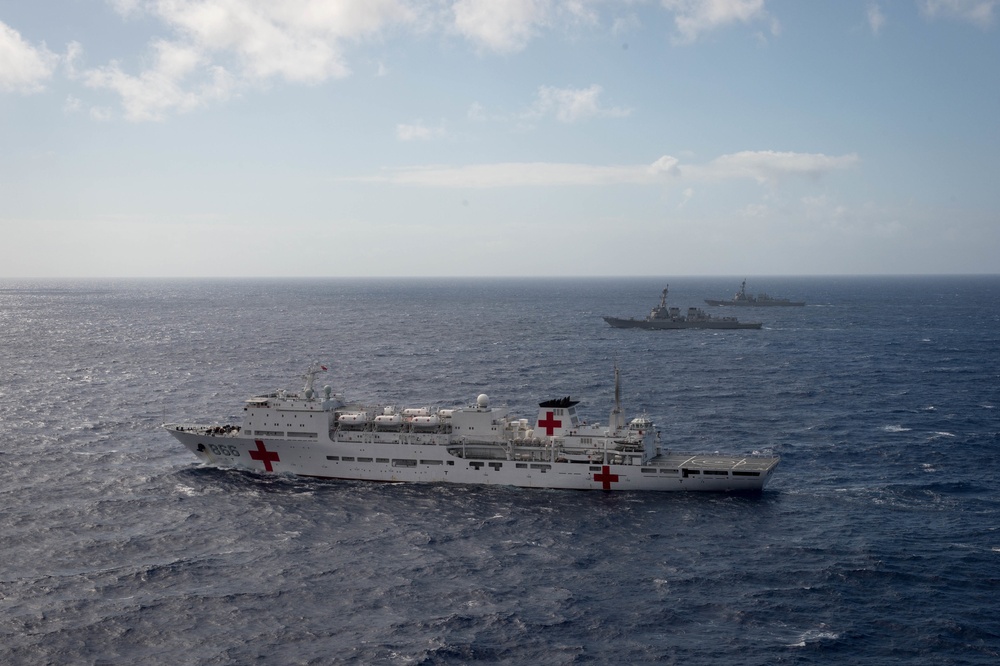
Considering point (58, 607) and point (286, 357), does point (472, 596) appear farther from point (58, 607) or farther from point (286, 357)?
point (286, 357)

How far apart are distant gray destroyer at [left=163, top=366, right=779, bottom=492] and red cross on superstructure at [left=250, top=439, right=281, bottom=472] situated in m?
0.08

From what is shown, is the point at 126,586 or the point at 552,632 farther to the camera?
the point at 126,586

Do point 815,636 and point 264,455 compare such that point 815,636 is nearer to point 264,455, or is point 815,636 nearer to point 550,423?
point 550,423

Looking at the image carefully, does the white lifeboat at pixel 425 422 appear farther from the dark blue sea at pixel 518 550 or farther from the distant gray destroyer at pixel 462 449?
the dark blue sea at pixel 518 550

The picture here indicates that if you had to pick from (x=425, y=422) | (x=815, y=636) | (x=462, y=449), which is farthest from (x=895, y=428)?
(x=815, y=636)

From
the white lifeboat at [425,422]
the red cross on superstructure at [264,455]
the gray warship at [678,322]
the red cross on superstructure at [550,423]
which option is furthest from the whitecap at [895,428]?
the gray warship at [678,322]

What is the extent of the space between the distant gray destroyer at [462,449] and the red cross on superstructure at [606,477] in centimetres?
7

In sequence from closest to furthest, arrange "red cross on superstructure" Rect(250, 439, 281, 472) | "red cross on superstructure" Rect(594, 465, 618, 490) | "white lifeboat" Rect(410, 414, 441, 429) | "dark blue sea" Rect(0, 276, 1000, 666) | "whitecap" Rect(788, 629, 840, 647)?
"whitecap" Rect(788, 629, 840, 647) → "dark blue sea" Rect(0, 276, 1000, 666) → "red cross on superstructure" Rect(594, 465, 618, 490) → "white lifeboat" Rect(410, 414, 441, 429) → "red cross on superstructure" Rect(250, 439, 281, 472)

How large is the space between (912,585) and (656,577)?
13.1 meters

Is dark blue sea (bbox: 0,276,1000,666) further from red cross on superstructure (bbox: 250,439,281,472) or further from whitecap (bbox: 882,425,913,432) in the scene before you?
red cross on superstructure (bbox: 250,439,281,472)

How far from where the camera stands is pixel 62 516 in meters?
54.7

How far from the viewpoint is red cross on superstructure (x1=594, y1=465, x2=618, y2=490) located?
202 feet

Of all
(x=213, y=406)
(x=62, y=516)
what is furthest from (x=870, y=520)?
(x=213, y=406)

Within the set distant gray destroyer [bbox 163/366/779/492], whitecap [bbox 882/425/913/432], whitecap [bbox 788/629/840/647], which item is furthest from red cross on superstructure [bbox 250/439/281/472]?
whitecap [bbox 882/425/913/432]
